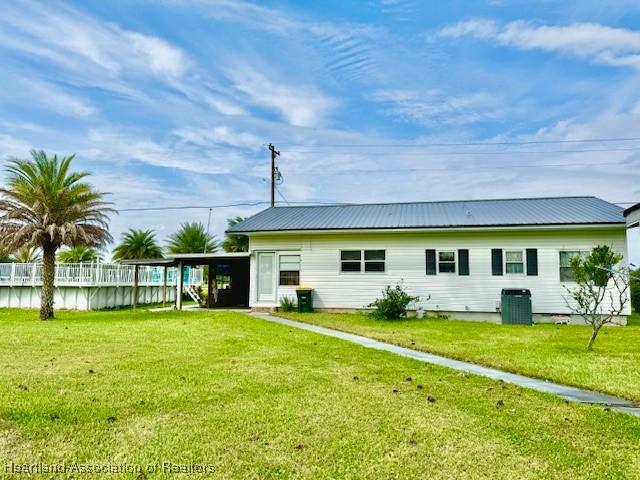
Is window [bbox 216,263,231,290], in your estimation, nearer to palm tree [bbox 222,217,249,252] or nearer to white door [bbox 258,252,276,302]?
palm tree [bbox 222,217,249,252]

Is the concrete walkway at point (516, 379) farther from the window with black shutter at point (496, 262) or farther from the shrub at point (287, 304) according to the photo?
the window with black shutter at point (496, 262)

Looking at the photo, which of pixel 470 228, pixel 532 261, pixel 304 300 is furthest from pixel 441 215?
pixel 304 300

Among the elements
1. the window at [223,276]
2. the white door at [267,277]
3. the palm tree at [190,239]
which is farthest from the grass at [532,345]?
the palm tree at [190,239]

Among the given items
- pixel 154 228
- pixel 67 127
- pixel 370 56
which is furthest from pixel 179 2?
pixel 154 228

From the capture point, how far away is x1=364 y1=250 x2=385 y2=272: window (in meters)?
17.4

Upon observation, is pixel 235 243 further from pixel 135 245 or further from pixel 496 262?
pixel 496 262

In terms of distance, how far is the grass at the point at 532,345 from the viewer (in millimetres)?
6699

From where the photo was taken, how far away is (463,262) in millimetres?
16625

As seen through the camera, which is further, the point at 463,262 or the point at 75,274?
the point at 75,274

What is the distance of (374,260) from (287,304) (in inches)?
152

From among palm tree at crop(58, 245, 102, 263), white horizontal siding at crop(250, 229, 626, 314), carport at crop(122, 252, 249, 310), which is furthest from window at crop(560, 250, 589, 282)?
palm tree at crop(58, 245, 102, 263)

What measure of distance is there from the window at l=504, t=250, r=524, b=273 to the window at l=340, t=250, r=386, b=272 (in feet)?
14.6

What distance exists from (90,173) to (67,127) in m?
3.33

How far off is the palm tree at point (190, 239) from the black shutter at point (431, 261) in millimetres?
19344
